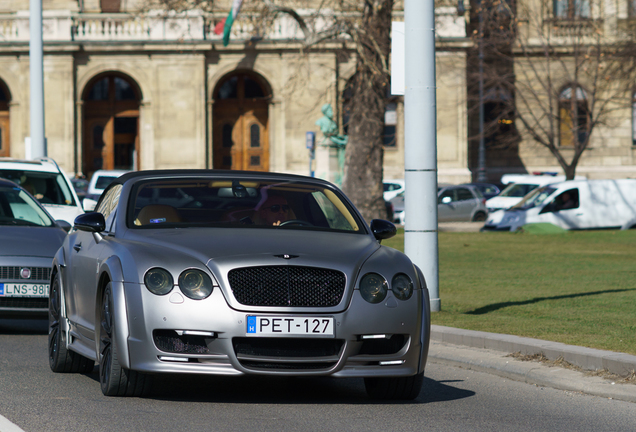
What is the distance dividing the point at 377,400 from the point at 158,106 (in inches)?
1674

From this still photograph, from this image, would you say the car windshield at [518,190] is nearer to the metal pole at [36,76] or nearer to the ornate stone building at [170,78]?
the ornate stone building at [170,78]

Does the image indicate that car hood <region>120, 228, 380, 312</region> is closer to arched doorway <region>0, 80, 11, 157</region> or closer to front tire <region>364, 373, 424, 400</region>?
front tire <region>364, 373, 424, 400</region>

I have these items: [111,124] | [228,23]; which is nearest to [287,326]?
[228,23]

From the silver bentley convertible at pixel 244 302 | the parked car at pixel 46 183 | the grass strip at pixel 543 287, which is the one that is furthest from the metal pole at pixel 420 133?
the parked car at pixel 46 183

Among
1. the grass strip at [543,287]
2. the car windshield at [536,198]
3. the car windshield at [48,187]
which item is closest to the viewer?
the grass strip at [543,287]

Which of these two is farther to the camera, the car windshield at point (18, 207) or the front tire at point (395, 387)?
the car windshield at point (18, 207)

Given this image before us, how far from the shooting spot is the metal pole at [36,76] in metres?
22.2

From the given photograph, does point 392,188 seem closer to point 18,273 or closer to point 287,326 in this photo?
point 18,273

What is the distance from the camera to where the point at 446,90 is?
4728 cm

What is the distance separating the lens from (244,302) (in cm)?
601

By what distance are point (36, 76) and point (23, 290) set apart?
43.1 feet

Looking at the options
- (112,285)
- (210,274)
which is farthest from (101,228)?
(210,274)

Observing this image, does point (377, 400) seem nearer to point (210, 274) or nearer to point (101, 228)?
point (210, 274)

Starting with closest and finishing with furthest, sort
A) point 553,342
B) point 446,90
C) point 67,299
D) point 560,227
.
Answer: point 67,299
point 553,342
point 560,227
point 446,90
